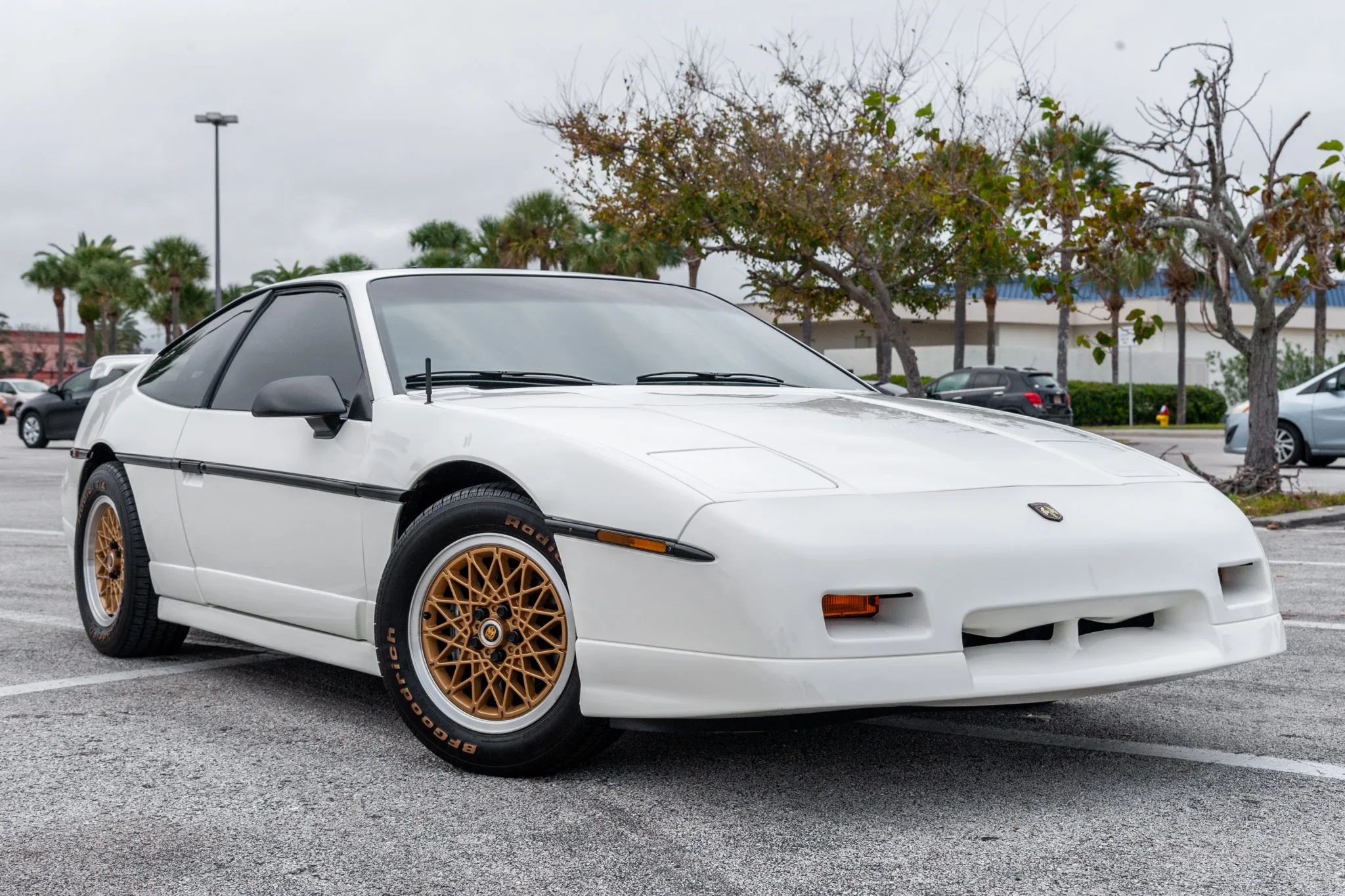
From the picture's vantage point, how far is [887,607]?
3.18m

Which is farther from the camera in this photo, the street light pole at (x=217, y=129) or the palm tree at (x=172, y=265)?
the palm tree at (x=172, y=265)

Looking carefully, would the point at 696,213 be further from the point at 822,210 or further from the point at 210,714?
the point at 210,714

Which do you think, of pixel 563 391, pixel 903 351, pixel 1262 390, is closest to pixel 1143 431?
pixel 903 351

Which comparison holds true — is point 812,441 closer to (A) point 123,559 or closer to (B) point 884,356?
(A) point 123,559

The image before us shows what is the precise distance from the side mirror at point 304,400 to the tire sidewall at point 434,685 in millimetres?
545

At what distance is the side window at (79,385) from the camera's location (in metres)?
25.3

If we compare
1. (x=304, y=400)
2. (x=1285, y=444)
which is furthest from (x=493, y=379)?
(x=1285, y=444)

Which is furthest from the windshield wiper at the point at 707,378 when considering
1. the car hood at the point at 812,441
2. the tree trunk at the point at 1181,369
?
the tree trunk at the point at 1181,369

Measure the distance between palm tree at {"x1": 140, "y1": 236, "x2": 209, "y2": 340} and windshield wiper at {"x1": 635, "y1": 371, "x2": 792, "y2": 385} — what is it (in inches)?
2232

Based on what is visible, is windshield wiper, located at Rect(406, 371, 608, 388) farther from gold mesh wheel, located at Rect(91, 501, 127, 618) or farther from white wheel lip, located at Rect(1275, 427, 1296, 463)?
white wheel lip, located at Rect(1275, 427, 1296, 463)

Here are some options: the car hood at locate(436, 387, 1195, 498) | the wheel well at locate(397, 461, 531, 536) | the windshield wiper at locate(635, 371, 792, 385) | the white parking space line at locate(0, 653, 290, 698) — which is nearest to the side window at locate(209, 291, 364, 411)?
the wheel well at locate(397, 461, 531, 536)

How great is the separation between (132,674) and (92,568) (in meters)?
0.68

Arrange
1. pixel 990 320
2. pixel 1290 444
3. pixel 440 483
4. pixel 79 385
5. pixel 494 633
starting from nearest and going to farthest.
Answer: pixel 494 633 < pixel 440 483 < pixel 1290 444 < pixel 79 385 < pixel 990 320

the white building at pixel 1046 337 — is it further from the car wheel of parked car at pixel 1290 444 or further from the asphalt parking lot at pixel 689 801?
the asphalt parking lot at pixel 689 801
